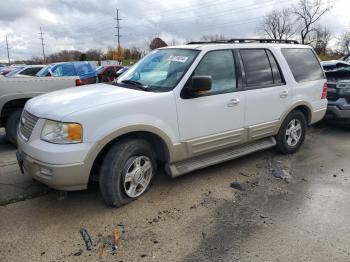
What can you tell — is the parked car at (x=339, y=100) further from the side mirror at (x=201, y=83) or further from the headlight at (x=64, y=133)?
the headlight at (x=64, y=133)

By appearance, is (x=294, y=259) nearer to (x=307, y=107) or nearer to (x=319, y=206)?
(x=319, y=206)

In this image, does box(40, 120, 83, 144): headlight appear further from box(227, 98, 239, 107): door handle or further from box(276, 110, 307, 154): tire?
box(276, 110, 307, 154): tire

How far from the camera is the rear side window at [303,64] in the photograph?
18.9 ft

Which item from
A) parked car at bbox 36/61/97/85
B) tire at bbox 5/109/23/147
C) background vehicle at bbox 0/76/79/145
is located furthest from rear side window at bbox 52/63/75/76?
tire at bbox 5/109/23/147

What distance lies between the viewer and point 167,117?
13.6 feet

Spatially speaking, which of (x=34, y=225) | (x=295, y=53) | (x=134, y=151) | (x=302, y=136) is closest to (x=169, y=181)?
(x=134, y=151)

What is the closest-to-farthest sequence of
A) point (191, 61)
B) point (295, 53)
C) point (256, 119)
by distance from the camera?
point (191, 61) → point (256, 119) → point (295, 53)

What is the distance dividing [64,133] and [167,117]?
3.92 ft

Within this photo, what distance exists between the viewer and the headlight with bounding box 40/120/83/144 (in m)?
3.54

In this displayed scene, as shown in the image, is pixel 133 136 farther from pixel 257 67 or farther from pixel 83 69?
pixel 83 69

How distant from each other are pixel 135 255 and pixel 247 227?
1205 mm

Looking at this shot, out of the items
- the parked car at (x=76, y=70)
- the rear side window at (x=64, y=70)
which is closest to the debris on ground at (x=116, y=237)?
the parked car at (x=76, y=70)

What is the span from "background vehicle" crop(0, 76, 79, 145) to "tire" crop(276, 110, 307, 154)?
14.0 feet

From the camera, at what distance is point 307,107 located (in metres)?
6.02
